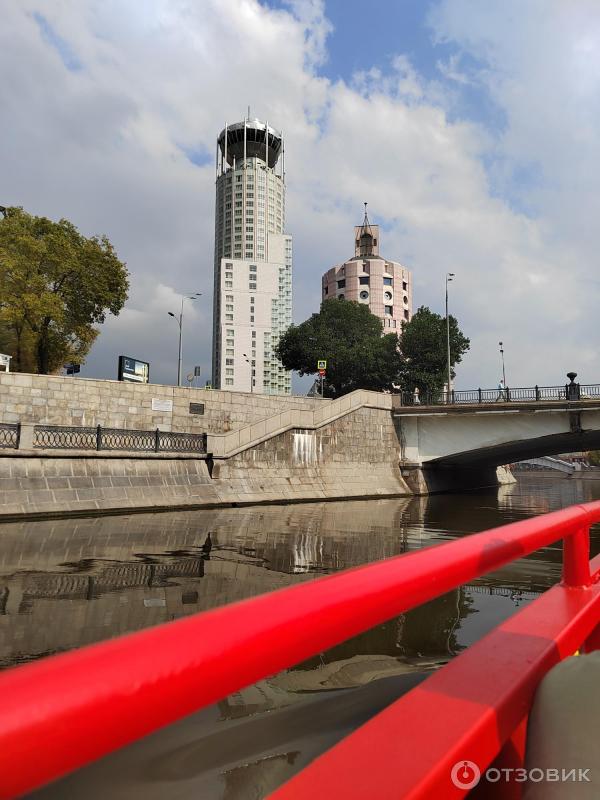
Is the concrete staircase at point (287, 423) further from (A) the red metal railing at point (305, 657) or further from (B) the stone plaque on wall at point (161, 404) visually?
(A) the red metal railing at point (305, 657)

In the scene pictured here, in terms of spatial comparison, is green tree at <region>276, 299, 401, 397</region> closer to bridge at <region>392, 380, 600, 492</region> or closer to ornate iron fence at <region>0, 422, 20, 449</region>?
bridge at <region>392, 380, 600, 492</region>

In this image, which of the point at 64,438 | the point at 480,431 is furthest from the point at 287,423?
the point at 480,431

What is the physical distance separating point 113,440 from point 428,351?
112 ft

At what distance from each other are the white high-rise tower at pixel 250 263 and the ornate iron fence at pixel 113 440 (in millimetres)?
93051

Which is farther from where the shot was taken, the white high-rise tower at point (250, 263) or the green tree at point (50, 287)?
the white high-rise tower at point (250, 263)

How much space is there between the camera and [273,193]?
135625 millimetres

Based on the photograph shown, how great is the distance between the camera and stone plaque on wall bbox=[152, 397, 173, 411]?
76.0ft

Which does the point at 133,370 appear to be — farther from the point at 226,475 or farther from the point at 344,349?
the point at 344,349

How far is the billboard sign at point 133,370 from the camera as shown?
25.4m

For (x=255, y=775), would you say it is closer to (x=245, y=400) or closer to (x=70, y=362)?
(x=245, y=400)

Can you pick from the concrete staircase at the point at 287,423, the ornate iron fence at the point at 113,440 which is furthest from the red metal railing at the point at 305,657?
the concrete staircase at the point at 287,423

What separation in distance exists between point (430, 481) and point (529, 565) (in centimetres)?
2295

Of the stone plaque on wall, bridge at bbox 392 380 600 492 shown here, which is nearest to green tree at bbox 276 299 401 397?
bridge at bbox 392 380 600 492

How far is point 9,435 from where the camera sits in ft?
54.5
